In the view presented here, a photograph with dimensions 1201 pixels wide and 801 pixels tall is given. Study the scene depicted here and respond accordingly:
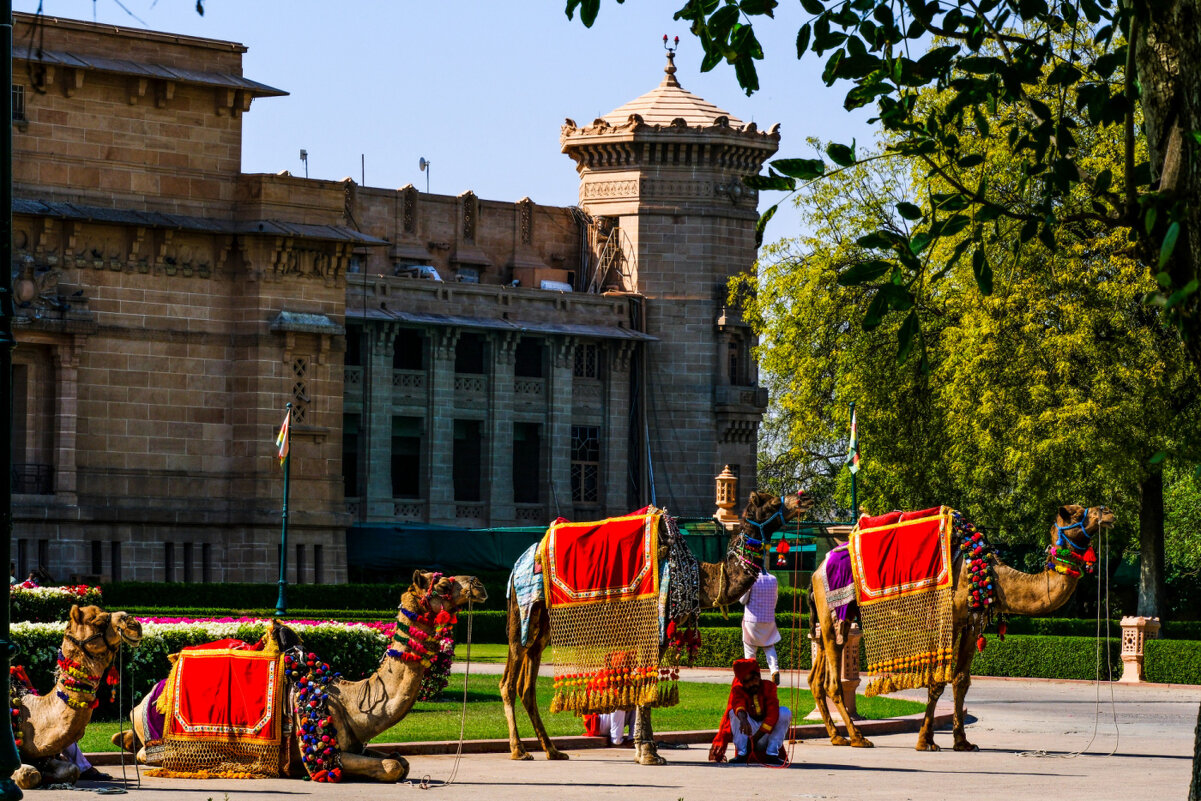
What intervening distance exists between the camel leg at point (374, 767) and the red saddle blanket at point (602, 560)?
8.85 ft

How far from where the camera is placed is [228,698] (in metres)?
14.6

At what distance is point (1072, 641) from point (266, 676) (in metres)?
21.4

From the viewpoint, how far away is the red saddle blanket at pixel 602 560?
16359 millimetres

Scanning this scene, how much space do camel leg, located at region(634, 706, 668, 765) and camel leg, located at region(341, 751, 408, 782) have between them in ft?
8.88

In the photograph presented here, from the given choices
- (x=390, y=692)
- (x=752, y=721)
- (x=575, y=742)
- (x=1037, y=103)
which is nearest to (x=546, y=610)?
(x=575, y=742)

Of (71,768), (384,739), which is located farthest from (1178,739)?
(71,768)

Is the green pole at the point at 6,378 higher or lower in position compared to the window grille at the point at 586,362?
lower

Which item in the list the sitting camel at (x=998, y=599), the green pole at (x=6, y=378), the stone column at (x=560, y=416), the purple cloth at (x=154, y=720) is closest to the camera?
the green pole at (x=6, y=378)

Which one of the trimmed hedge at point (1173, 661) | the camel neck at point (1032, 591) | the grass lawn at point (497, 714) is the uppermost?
the camel neck at point (1032, 591)

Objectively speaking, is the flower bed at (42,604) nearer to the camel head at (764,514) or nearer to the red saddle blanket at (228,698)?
the red saddle blanket at (228,698)

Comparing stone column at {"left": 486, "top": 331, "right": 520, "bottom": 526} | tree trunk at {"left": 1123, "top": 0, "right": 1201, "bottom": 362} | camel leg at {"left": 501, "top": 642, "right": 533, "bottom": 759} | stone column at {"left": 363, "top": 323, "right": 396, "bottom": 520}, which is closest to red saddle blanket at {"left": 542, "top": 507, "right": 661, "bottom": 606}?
camel leg at {"left": 501, "top": 642, "right": 533, "bottom": 759}

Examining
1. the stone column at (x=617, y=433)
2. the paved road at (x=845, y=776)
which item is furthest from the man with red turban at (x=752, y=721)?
the stone column at (x=617, y=433)

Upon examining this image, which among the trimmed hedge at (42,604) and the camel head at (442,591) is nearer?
the camel head at (442,591)

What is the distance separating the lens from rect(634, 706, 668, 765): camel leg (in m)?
16.4
